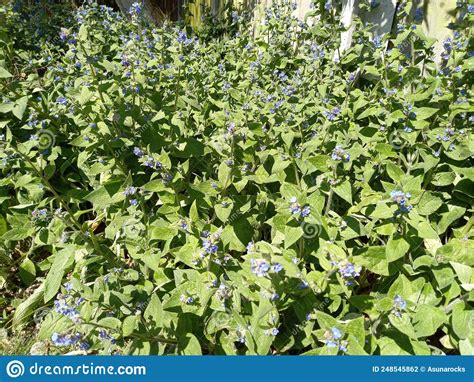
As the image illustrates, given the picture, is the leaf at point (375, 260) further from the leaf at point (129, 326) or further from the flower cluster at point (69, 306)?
the flower cluster at point (69, 306)

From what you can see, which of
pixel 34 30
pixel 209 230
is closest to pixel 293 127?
pixel 209 230

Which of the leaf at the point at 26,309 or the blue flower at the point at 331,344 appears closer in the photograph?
the blue flower at the point at 331,344

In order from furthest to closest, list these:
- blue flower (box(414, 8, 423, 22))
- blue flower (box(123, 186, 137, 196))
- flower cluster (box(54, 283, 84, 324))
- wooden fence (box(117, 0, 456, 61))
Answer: wooden fence (box(117, 0, 456, 61)) < blue flower (box(414, 8, 423, 22)) < blue flower (box(123, 186, 137, 196)) < flower cluster (box(54, 283, 84, 324))

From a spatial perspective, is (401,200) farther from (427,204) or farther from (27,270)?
(27,270)

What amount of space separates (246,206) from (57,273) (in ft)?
4.43

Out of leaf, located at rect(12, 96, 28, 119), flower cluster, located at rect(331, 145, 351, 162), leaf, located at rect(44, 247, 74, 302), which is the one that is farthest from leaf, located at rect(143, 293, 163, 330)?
leaf, located at rect(12, 96, 28, 119)

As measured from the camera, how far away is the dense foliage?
2420mm

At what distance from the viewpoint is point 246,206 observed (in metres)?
3.02

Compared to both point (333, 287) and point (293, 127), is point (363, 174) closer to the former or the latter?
point (293, 127)

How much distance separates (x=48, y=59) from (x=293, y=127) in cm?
233

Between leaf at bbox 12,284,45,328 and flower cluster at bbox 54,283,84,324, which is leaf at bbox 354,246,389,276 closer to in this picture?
flower cluster at bbox 54,283,84,324

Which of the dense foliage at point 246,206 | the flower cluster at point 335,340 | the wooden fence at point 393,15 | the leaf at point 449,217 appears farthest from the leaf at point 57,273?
the wooden fence at point 393,15

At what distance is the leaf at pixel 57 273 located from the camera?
286 cm

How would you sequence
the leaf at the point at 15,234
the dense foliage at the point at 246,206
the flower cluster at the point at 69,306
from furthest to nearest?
the leaf at the point at 15,234 < the dense foliage at the point at 246,206 < the flower cluster at the point at 69,306
